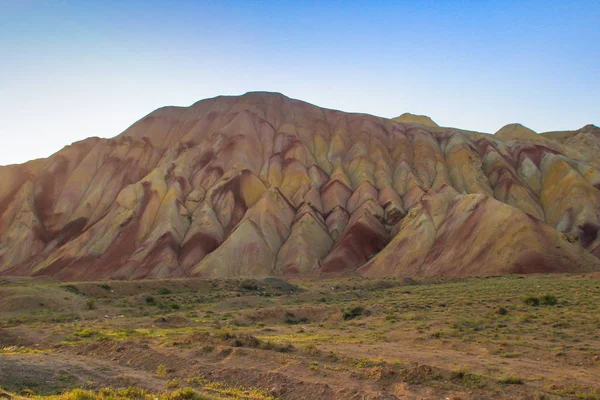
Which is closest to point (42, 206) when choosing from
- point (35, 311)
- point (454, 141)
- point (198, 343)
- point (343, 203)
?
point (343, 203)

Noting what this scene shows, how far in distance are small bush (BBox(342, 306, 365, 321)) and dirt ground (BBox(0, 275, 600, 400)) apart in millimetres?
61

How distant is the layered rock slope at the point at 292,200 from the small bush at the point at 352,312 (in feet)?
111

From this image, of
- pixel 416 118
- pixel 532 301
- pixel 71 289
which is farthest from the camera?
pixel 416 118

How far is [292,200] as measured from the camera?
8719 centimetres

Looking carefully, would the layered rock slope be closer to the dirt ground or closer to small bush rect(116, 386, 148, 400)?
the dirt ground

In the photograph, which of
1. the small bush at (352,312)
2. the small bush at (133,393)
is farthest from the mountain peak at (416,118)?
the small bush at (133,393)

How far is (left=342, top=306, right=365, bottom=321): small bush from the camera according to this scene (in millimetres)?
31016

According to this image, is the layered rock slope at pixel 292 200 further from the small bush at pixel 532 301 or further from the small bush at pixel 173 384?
the small bush at pixel 173 384

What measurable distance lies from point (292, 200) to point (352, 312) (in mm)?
56032

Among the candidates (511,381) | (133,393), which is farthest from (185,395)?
(511,381)

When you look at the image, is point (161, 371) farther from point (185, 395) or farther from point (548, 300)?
point (548, 300)

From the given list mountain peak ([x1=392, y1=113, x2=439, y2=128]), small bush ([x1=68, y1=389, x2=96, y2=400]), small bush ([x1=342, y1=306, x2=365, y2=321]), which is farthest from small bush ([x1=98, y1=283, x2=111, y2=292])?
mountain peak ([x1=392, y1=113, x2=439, y2=128])

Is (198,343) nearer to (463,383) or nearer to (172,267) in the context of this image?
(463,383)

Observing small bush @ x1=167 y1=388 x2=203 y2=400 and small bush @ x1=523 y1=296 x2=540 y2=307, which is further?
small bush @ x1=523 y1=296 x2=540 y2=307
